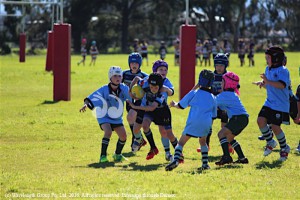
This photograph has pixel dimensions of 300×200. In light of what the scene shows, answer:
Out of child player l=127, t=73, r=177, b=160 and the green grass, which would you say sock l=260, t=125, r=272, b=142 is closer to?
the green grass

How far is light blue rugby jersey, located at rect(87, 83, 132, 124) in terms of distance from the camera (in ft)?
38.4

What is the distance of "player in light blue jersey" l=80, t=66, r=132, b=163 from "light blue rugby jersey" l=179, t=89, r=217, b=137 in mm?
1280

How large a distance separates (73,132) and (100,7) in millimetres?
66619

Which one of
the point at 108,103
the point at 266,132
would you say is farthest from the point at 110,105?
the point at 266,132

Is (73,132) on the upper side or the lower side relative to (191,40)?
lower

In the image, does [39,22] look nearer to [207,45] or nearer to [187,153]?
[207,45]

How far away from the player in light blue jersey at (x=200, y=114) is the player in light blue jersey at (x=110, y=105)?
1.19 meters

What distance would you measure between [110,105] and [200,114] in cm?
163

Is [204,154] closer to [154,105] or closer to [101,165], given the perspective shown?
[154,105]

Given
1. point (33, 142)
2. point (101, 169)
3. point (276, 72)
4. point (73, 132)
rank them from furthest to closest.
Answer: point (73, 132) → point (33, 142) → point (276, 72) → point (101, 169)

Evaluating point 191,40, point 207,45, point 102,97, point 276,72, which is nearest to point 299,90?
point 276,72

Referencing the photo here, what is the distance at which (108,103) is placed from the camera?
11.7 metres

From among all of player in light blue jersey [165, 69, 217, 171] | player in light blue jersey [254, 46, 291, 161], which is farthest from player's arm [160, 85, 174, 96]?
player in light blue jersey [254, 46, 291, 161]

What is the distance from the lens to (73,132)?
1563cm
